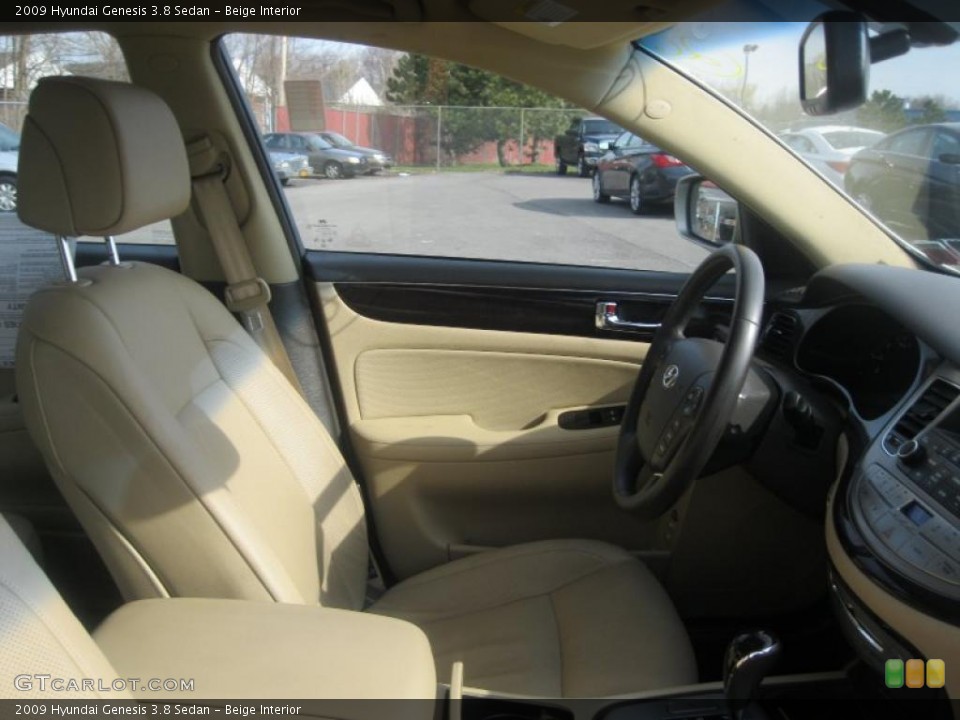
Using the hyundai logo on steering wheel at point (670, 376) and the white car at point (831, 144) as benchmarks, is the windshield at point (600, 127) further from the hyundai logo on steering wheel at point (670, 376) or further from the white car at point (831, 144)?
the hyundai logo on steering wheel at point (670, 376)

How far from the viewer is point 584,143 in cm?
216

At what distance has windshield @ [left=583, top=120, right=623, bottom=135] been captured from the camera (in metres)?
1.88

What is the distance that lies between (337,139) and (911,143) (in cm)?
138

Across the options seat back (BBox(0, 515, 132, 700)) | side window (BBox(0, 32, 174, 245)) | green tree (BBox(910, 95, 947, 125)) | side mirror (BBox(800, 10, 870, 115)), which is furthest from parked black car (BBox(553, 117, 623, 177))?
seat back (BBox(0, 515, 132, 700))

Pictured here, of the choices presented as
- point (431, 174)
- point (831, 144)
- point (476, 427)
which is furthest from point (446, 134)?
point (831, 144)

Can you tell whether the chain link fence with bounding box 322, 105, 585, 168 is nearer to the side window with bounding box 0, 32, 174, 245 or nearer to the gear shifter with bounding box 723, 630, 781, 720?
the side window with bounding box 0, 32, 174, 245

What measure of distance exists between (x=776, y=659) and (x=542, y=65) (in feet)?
3.91

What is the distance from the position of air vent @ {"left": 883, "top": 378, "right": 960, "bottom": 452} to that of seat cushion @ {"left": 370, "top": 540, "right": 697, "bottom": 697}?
51cm

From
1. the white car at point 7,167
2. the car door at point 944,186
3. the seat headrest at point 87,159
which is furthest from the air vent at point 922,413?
the white car at point 7,167

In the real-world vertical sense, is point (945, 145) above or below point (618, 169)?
above

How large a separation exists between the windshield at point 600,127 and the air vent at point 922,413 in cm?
83

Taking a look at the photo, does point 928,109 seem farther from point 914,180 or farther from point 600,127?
point 600,127

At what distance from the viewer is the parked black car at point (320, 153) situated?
2301mm

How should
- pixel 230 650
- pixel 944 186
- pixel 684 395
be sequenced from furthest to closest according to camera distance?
pixel 944 186
pixel 684 395
pixel 230 650
